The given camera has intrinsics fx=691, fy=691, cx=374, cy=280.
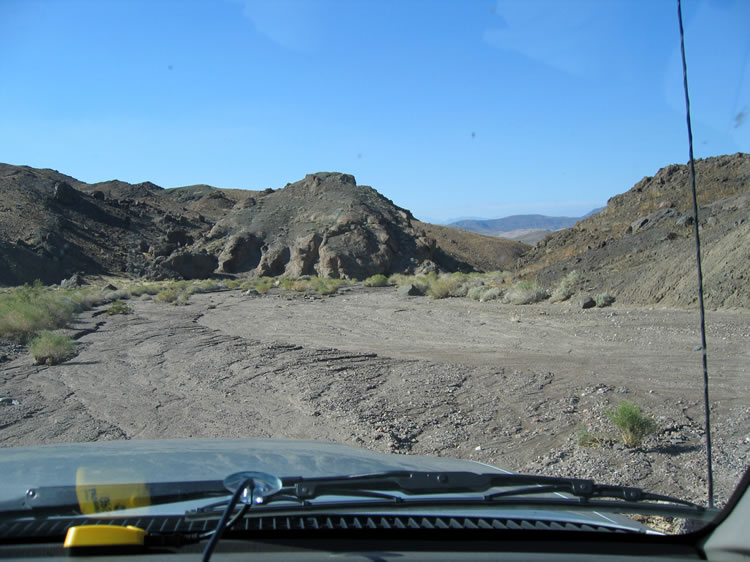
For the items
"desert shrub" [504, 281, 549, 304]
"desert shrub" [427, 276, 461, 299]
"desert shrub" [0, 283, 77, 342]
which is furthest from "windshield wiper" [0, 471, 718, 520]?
"desert shrub" [427, 276, 461, 299]

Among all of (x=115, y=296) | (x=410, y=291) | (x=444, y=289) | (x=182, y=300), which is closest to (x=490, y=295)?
(x=444, y=289)

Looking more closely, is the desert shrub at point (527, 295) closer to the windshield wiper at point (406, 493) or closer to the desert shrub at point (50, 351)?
the desert shrub at point (50, 351)

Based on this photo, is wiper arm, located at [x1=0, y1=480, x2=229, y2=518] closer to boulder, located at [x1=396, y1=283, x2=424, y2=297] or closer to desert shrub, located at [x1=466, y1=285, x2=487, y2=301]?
desert shrub, located at [x1=466, y1=285, x2=487, y2=301]

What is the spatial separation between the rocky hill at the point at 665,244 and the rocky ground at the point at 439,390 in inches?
67.9

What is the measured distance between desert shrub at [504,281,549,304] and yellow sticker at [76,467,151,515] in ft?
81.5

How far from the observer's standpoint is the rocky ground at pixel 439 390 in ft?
26.3

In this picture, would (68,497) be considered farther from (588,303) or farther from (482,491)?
(588,303)

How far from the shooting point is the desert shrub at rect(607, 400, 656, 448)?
778 cm

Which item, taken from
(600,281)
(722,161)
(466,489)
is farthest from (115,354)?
(722,161)

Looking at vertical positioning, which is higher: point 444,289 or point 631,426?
point 444,289

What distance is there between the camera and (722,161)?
122 ft

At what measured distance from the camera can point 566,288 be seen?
Result: 1039 inches

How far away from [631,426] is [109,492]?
6426 millimetres

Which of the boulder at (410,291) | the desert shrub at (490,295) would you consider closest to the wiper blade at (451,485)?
the desert shrub at (490,295)
